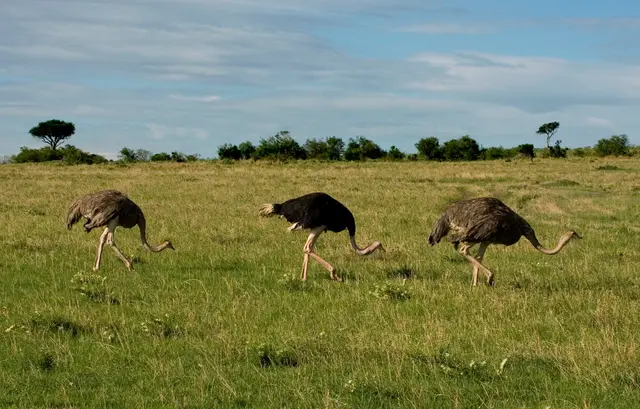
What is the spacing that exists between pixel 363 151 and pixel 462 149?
353 inches

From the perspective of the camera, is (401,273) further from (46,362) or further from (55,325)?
(46,362)

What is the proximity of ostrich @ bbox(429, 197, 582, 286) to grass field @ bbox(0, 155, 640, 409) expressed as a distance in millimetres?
462

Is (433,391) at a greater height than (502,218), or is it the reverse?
(502,218)

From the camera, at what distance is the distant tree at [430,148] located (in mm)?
73950

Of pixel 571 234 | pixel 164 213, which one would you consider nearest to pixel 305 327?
pixel 571 234

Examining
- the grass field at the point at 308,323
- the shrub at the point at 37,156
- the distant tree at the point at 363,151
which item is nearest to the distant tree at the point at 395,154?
the distant tree at the point at 363,151

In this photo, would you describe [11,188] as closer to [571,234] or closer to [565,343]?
[571,234]

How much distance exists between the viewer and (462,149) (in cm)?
7375

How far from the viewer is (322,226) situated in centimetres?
1144

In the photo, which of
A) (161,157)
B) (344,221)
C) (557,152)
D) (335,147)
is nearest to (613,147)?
(557,152)

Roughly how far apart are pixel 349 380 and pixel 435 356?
1.17m

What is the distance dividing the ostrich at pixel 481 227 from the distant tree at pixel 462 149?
6300cm

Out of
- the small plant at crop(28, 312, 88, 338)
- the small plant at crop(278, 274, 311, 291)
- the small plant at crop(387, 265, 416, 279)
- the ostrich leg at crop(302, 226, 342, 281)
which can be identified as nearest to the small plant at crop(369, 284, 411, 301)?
the small plant at crop(278, 274, 311, 291)

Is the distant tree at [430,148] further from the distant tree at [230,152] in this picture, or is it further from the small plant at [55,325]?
the small plant at [55,325]
